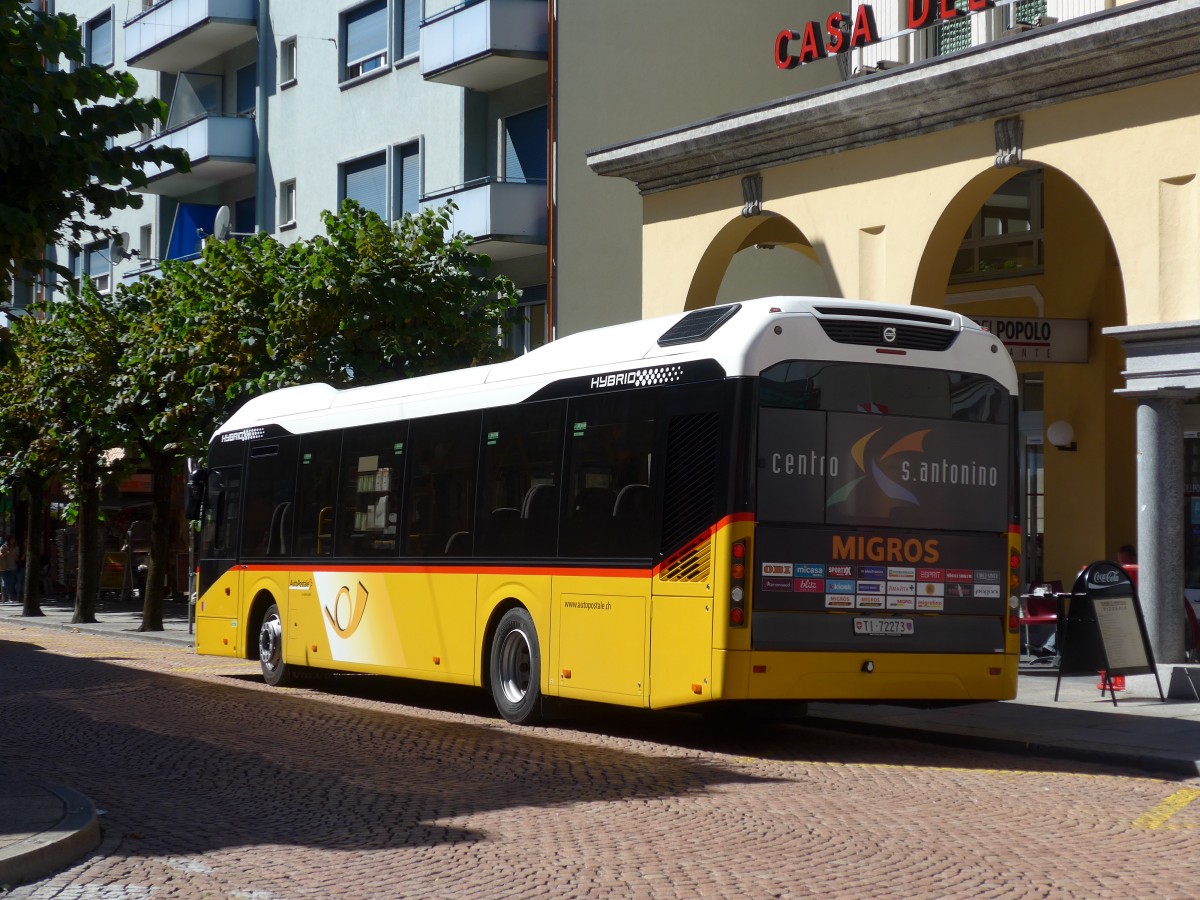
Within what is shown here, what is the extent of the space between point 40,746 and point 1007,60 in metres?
11.0

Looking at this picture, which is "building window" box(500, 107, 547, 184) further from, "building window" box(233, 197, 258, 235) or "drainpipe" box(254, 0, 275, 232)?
"building window" box(233, 197, 258, 235)

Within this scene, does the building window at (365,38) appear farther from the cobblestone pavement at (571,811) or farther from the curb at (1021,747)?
the curb at (1021,747)

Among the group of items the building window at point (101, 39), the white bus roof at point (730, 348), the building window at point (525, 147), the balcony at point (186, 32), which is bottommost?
the white bus roof at point (730, 348)

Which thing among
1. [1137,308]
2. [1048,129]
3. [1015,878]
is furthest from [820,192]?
[1015,878]

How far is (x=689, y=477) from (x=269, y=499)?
788cm

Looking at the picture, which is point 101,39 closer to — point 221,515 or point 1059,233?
point 221,515

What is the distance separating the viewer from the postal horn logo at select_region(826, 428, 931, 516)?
1244 cm

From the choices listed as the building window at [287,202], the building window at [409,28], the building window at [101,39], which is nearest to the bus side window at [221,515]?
the building window at [409,28]

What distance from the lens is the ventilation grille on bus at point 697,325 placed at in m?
12.5

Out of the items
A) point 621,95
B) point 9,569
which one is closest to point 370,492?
point 621,95

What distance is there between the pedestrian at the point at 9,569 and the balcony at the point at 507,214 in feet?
63.9

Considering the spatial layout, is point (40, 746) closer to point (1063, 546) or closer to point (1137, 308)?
point (1137, 308)

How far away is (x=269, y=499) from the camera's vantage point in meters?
19.2

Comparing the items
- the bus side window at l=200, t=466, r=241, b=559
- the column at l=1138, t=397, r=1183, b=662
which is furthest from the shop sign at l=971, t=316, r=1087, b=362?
the bus side window at l=200, t=466, r=241, b=559
